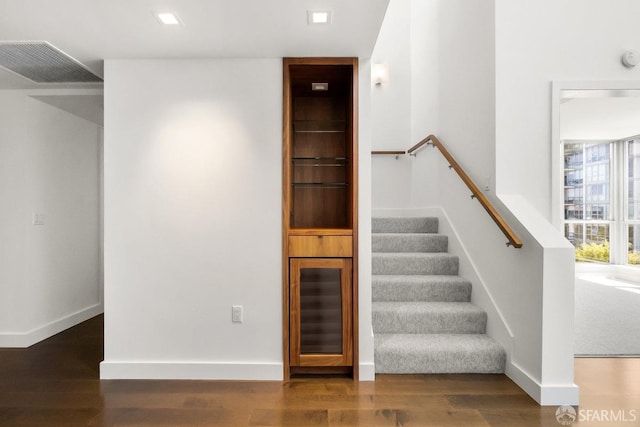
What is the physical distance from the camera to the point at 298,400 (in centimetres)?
263

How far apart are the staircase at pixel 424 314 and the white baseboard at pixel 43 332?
3.24m

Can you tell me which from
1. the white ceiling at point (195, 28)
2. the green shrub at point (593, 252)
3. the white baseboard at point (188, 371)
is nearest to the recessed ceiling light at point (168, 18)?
the white ceiling at point (195, 28)

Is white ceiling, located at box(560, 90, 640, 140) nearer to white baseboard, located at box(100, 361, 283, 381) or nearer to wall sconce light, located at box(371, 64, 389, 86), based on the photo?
wall sconce light, located at box(371, 64, 389, 86)

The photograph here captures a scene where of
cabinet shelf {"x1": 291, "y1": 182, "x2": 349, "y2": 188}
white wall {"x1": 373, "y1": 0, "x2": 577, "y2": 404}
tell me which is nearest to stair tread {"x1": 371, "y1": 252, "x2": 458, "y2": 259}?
white wall {"x1": 373, "y1": 0, "x2": 577, "y2": 404}

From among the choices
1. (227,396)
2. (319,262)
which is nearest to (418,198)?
(319,262)

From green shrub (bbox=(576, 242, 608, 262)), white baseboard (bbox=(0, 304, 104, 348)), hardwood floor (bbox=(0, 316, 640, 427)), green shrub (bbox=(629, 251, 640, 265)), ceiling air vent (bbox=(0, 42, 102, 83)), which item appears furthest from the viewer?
green shrub (bbox=(576, 242, 608, 262))

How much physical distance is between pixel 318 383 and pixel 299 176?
169cm

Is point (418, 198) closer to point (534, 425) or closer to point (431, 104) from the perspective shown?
point (431, 104)

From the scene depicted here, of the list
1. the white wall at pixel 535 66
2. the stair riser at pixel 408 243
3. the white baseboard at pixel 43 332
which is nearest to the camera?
the white wall at pixel 535 66

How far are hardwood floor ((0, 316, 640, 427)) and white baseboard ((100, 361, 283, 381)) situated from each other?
0.07 m

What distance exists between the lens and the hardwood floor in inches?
93.5

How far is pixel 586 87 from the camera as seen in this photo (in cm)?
322

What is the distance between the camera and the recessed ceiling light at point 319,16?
2.33m

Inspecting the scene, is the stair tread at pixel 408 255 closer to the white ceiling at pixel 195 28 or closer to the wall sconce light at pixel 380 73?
the white ceiling at pixel 195 28
